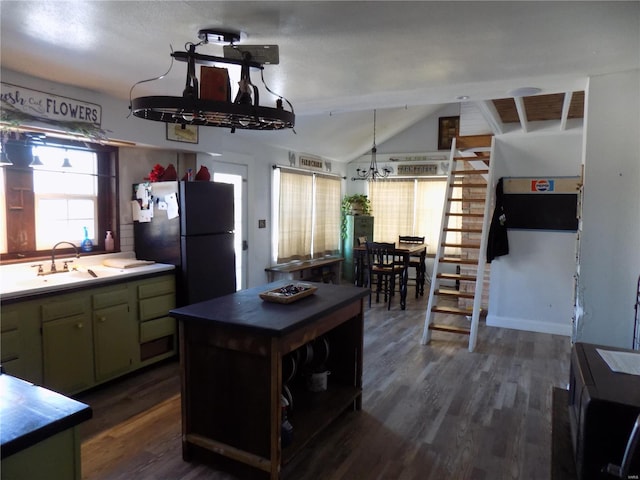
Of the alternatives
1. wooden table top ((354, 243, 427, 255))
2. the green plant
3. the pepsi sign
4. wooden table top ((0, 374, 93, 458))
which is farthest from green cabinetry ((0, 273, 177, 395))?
the green plant

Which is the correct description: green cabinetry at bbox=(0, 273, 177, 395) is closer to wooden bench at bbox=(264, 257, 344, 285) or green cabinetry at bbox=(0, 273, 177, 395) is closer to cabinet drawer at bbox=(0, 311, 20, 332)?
cabinet drawer at bbox=(0, 311, 20, 332)

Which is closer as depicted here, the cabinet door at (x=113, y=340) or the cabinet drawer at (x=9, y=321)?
the cabinet drawer at (x=9, y=321)

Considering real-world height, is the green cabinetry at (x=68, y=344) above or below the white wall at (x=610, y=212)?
below

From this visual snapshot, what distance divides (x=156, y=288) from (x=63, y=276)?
0.71m

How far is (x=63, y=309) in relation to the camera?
3.03m

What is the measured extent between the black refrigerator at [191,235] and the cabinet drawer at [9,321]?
134 centimetres

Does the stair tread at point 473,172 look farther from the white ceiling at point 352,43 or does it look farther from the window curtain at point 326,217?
the window curtain at point 326,217

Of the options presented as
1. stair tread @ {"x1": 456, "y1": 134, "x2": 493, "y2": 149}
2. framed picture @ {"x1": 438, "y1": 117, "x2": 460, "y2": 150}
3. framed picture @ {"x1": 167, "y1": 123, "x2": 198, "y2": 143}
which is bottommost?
framed picture @ {"x1": 167, "y1": 123, "x2": 198, "y2": 143}

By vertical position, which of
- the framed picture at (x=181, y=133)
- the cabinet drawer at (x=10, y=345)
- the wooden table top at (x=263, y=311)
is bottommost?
the cabinet drawer at (x=10, y=345)

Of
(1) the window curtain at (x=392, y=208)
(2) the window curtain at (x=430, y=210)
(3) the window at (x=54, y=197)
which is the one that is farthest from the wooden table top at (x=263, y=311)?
(1) the window curtain at (x=392, y=208)

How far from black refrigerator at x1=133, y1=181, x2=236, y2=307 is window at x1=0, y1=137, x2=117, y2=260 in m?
0.32

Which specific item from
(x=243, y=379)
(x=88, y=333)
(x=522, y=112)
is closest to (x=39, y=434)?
(x=243, y=379)

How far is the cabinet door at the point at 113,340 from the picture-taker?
10.8 ft

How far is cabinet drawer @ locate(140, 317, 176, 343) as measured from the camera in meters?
3.66
